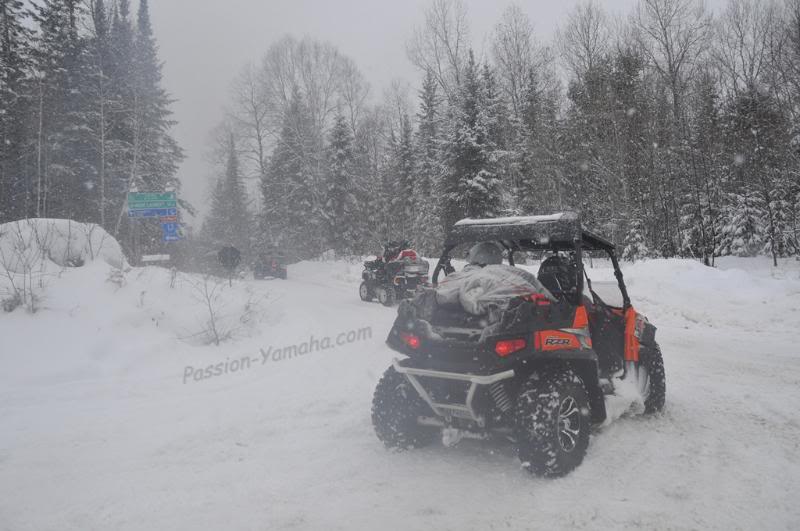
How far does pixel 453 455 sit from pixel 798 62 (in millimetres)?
22020

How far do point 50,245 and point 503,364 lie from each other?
335 inches

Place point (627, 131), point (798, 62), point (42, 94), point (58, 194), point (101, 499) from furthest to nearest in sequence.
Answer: point (627, 131)
point (58, 194)
point (42, 94)
point (798, 62)
point (101, 499)

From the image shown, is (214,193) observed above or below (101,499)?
above

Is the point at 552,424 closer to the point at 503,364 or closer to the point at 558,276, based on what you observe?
the point at 503,364

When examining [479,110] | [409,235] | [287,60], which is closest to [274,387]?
[479,110]

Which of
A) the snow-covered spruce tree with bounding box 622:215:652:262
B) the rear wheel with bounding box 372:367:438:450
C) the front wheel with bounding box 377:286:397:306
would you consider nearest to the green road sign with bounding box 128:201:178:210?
the front wheel with bounding box 377:286:397:306

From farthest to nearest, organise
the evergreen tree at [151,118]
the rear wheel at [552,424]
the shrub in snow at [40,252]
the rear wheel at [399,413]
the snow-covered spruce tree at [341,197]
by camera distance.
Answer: the snow-covered spruce tree at [341,197], the evergreen tree at [151,118], the shrub in snow at [40,252], the rear wheel at [399,413], the rear wheel at [552,424]

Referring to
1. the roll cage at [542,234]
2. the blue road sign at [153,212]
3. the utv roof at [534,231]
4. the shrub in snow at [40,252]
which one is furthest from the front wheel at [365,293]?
the utv roof at [534,231]

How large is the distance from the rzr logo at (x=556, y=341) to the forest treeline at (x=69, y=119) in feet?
68.4

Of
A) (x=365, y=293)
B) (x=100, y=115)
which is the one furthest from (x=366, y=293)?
(x=100, y=115)

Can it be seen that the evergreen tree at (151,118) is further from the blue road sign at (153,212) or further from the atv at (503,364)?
the atv at (503,364)

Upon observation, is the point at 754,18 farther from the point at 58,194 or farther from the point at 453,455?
the point at 58,194

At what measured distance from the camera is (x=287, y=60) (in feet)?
120

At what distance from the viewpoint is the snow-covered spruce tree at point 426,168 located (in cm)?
3161
